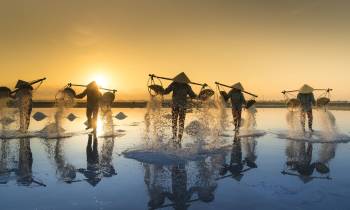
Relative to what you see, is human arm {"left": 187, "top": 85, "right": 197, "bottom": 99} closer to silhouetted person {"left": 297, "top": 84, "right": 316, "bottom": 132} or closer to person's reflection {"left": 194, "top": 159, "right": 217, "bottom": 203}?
person's reflection {"left": 194, "top": 159, "right": 217, "bottom": 203}

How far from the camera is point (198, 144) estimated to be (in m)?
13.9

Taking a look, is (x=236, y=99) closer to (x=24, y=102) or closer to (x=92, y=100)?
(x=92, y=100)

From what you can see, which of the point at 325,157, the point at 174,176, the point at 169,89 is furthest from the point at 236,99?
the point at 174,176

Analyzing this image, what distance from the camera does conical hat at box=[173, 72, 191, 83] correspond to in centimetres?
1493

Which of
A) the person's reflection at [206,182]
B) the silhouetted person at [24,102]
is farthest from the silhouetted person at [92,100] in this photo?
the person's reflection at [206,182]

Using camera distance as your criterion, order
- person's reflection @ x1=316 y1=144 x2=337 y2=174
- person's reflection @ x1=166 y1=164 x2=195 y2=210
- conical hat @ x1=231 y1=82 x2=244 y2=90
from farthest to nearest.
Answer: conical hat @ x1=231 y1=82 x2=244 y2=90
person's reflection @ x1=316 y1=144 x2=337 y2=174
person's reflection @ x1=166 y1=164 x2=195 y2=210

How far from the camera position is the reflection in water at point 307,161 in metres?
9.49

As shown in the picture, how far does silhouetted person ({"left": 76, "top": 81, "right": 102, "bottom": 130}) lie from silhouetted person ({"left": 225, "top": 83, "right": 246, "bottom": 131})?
6.47m

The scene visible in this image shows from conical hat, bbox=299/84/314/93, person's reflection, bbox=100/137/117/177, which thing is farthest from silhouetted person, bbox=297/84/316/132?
person's reflection, bbox=100/137/117/177

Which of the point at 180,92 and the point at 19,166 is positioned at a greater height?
the point at 180,92

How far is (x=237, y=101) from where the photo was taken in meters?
20.0

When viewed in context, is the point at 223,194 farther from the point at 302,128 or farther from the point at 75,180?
the point at 302,128

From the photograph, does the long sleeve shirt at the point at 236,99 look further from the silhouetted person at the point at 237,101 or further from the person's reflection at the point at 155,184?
the person's reflection at the point at 155,184

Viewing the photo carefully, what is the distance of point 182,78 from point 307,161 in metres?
5.52
